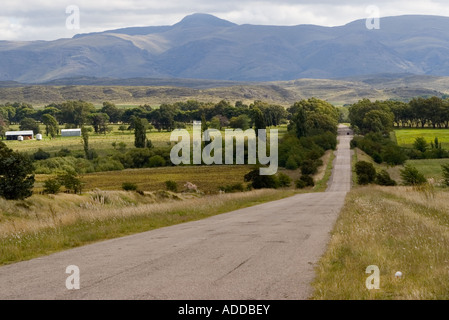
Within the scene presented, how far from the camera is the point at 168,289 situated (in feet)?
35.5

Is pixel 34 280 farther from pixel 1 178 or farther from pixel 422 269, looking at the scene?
pixel 1 178

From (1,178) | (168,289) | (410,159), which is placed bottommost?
(410,159)

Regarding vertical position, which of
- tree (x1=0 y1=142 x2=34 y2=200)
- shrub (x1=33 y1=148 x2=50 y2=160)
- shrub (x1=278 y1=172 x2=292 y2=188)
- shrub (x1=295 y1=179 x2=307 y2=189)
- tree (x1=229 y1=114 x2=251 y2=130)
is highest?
tree (x1=0 y1=142 x2=34 y2=200)

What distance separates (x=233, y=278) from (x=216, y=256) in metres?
3.02

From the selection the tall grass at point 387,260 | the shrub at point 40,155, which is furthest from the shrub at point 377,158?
the tall grass at point 387,260

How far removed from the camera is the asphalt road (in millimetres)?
10656

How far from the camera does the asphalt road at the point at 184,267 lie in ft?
35.0

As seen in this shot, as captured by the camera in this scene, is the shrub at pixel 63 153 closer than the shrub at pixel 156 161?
No

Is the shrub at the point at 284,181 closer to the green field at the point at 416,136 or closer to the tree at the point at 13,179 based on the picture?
the tree at the point at 13,179

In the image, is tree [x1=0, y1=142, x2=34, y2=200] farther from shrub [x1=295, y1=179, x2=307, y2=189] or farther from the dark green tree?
the dark green tree

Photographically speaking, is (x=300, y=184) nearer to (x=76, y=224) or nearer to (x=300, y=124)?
(x=300, y=124)

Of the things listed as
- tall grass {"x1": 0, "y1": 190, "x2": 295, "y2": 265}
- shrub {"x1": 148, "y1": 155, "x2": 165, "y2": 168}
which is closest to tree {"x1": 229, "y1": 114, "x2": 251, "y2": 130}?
shrub {"x1": 148, "y1": 155, "x2": 165, "y2": 168}
